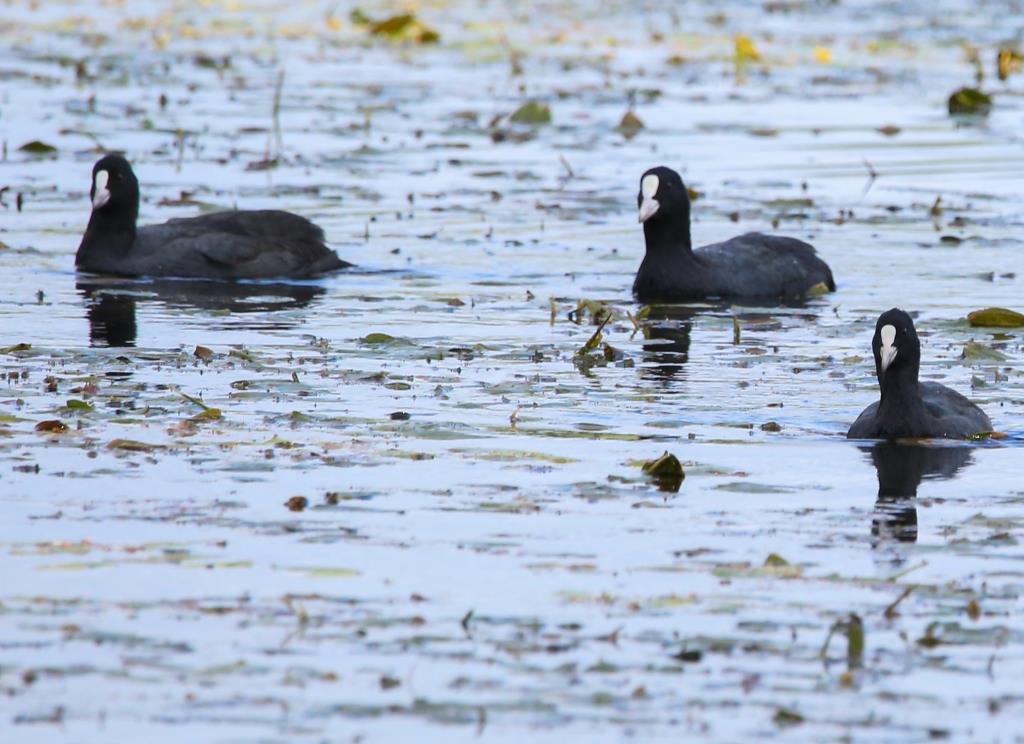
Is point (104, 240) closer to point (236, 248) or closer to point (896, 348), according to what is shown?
point (236, 248)

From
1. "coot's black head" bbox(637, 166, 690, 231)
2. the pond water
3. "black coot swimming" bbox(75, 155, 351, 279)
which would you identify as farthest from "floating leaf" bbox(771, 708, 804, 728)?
"black coot swimming" bbox(75, 155, 351, 279)

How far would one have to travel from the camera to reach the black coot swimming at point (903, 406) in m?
9.49

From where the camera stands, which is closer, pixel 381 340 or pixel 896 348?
pixel 896 348

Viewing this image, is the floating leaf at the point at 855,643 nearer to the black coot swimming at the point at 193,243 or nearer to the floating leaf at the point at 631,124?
the black coot swimming at the point at 193,243

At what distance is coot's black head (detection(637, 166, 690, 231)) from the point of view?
14250 mm

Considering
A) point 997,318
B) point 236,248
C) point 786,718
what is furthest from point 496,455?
point 236,248

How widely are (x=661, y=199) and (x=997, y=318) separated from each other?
277 centimetres

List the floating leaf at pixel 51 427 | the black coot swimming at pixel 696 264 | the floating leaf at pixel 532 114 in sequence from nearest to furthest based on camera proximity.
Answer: the floating leaf at pixel 51 427 → the black coot swimming at pixel 696 264 → the floating leaf at pixel 532 114

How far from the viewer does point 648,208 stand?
46.7 ft

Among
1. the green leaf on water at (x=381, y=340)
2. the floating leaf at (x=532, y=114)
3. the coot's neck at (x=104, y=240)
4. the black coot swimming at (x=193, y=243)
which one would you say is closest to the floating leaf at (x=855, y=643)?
the green leaf on water at (x=381, y=340)

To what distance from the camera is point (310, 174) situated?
723 inches

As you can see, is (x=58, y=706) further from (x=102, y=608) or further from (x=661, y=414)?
(x=661, y=414)

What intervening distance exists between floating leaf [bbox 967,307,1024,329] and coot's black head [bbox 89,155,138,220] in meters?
5.61

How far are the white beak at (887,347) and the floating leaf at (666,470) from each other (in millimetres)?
1371
